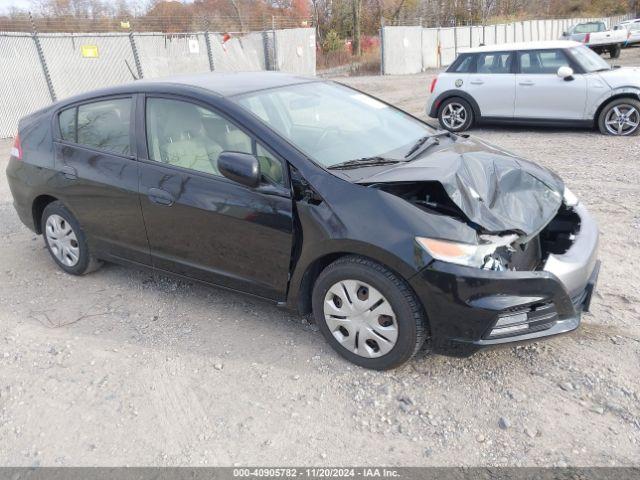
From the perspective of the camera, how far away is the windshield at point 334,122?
11.2 feet

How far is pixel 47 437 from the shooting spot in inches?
112

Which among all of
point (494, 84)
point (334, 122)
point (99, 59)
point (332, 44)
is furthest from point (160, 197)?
point (332, 44)

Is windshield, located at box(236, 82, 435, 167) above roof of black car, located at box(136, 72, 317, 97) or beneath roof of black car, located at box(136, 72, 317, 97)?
beneath

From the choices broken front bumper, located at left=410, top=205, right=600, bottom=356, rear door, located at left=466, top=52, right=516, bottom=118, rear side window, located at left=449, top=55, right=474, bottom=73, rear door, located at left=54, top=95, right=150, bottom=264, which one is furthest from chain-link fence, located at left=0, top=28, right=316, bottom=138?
broken front bumper, located at left=410, top=205, right=600, bottom=356

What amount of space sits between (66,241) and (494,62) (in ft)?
26.5

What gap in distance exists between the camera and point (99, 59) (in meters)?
14.6

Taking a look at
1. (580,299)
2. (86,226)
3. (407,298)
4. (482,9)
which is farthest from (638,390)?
(482,9)

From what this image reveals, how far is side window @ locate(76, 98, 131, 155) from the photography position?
3957 mm

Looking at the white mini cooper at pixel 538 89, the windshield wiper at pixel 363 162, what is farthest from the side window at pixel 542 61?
the windshield wiper at pixel 363 162

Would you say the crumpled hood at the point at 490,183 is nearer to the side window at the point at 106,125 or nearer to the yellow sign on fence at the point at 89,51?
the side window at the point at 106,125

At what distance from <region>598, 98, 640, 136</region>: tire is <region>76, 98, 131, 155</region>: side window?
312 inches

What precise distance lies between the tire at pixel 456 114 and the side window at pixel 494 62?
66 cm

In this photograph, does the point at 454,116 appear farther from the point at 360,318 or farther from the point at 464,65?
the point at 360,318

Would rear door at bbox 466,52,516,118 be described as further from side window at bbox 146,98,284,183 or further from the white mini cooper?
side window at bbox 146,98,284,183
